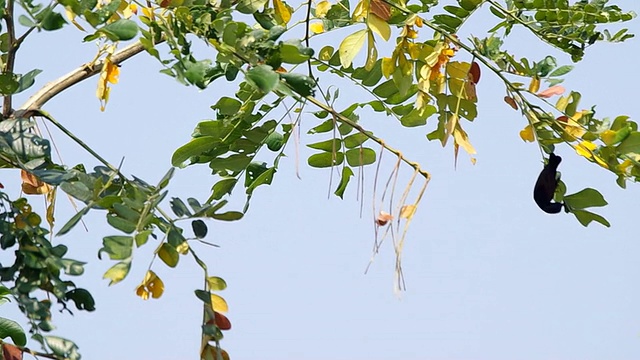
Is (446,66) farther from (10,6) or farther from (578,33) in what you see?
(10,6)

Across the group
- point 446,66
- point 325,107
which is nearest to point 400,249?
point 325,107

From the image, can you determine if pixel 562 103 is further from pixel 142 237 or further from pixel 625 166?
pixel 142 237

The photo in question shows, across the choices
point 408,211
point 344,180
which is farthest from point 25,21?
point 344,180

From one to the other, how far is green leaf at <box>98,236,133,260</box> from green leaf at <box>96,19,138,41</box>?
5.9 inches

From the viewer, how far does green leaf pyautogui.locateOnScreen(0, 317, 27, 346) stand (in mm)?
986

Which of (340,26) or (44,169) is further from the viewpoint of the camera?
(340,26)

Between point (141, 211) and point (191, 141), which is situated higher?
point (191, 141)

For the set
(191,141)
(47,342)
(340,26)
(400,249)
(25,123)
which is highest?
(340,26)

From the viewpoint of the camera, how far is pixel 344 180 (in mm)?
1288

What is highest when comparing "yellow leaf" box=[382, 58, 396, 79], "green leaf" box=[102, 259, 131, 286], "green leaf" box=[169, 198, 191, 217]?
"yellow leaf" box=[382, 58, 396, 79]

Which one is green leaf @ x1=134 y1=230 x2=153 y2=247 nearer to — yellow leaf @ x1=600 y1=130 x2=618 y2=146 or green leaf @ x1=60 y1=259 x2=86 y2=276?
green leaf @ x1=60 y1=259 x2=86 y2=276

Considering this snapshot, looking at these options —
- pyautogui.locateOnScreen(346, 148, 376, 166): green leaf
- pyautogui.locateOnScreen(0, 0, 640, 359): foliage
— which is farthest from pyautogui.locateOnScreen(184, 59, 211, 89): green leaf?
pyautogui.locateOnScreen(346, 148, 376, 166): green leaf

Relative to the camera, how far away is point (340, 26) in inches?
50.2

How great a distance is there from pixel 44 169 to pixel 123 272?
0.70 ft
